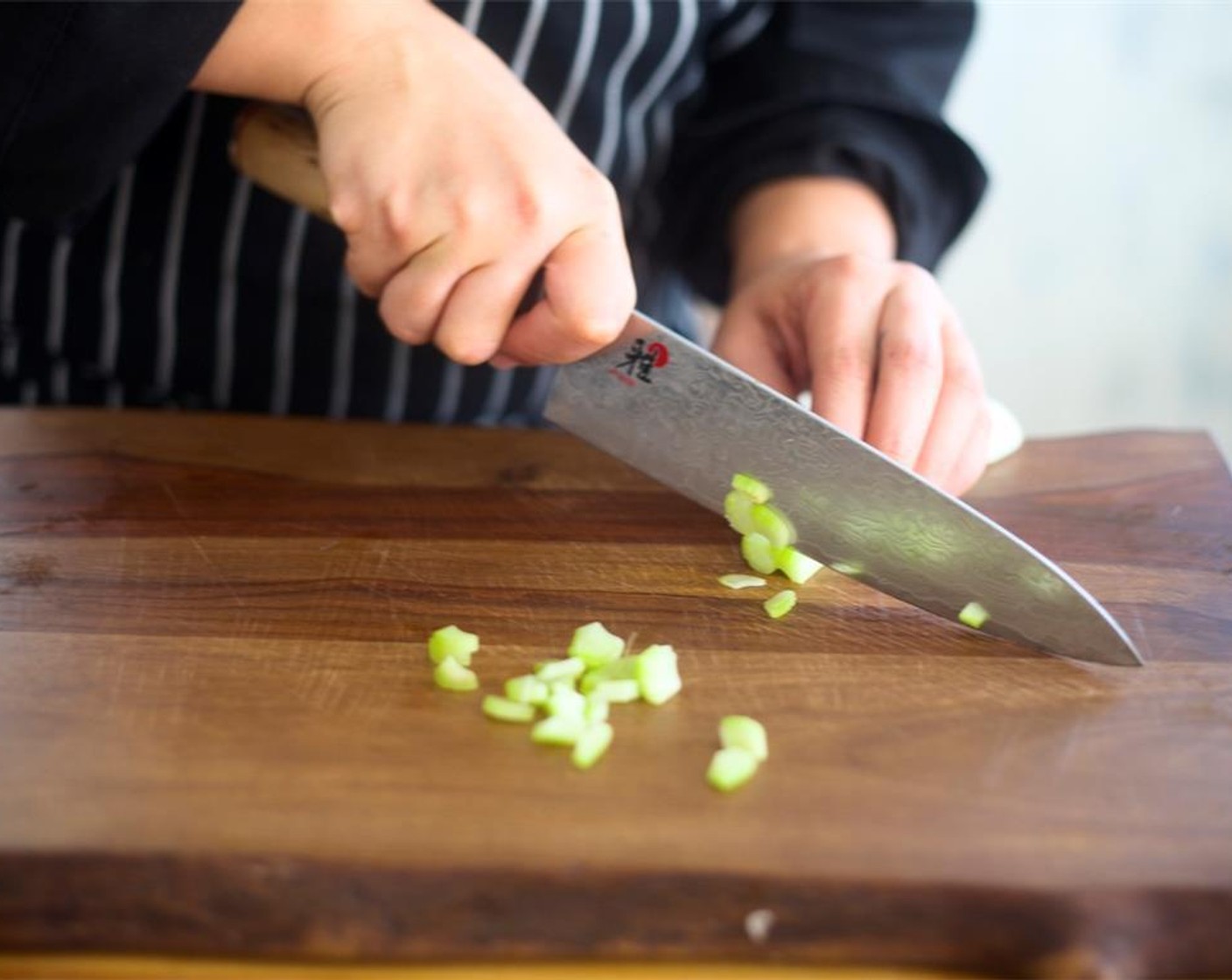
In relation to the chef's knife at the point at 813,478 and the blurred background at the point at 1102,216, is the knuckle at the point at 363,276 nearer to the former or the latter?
the chef's knife at the point at 813,478

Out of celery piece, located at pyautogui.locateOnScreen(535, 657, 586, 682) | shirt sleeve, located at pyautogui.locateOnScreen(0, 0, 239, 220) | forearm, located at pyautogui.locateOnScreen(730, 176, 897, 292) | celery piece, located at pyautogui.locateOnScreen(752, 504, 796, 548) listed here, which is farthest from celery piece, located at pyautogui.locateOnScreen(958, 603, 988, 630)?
shirt sleeve, located at pyautogui.locateOnScreen(0, 0, 239, 220)

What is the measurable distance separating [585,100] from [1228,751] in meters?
0.75

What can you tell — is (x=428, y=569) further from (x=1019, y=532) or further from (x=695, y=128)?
(x=695, y=128)

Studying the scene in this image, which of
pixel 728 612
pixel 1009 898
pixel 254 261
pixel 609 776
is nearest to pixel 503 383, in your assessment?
pixel 254 261

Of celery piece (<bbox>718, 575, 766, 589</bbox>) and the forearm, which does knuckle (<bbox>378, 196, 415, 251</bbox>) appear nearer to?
celery piece (<bbox>718, 575, 766, 589</bbox>)

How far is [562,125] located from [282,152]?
0.30 meters

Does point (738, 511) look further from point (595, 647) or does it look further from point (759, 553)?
point (595, 647)

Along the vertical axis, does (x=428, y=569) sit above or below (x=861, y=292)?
below

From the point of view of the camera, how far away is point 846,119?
125 centimetres

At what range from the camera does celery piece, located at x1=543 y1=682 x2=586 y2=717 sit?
2.42 feet

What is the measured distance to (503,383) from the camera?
1301 millimetres

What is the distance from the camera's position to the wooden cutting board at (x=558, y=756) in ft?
2.12

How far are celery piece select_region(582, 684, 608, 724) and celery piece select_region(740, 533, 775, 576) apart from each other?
0.20m

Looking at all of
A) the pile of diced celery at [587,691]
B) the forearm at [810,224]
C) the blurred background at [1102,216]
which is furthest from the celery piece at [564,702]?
the blurred background at [1102,216]
